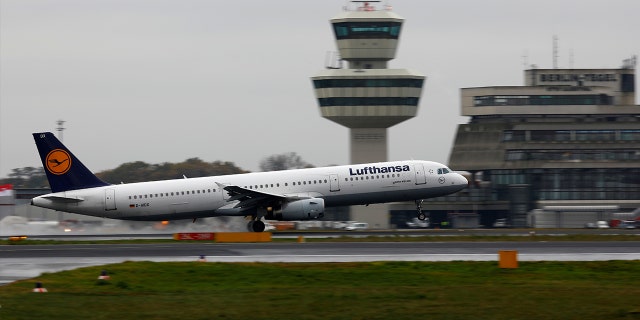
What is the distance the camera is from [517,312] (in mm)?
24844

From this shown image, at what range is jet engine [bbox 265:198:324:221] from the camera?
192 ft

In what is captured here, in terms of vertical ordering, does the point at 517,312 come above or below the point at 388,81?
below

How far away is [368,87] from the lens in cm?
11731

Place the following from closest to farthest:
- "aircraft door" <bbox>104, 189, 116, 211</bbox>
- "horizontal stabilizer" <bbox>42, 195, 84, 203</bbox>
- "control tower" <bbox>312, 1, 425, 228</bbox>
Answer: "horizontal stabilizer" <bbox>42, 195, 84, 203</bbox> < "aircraft door" <bbox>104, 189, 116, 211</bbox> < "control tower" <bbox>312, 1, 425, 228</bbox>

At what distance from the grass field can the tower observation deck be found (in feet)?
265

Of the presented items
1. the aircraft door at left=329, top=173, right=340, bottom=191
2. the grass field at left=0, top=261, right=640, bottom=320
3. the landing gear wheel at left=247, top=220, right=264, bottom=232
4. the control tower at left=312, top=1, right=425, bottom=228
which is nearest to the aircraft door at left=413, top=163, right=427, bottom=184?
the aircraft door at left=329, top=173, right=340, bottom=191

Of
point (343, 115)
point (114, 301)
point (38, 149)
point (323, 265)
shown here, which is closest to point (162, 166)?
point (343, 115)

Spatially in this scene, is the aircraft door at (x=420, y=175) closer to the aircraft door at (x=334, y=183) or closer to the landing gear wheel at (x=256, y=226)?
the aircraft door at (x=334, y=183)

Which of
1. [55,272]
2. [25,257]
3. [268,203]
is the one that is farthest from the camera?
[268,203]

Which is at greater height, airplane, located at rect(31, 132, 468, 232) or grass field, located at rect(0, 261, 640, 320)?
airplane, located at rect(31, 132, 468, 232)

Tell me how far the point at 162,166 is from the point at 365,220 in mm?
24335

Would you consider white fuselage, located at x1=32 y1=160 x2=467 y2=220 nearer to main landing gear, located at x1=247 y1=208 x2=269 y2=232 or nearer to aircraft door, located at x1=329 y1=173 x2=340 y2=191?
aircraft door, located at x1=329 y1=173 x2=340 y2=191

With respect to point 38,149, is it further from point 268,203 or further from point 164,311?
point 164,311

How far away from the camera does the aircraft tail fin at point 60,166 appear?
59.6 m
